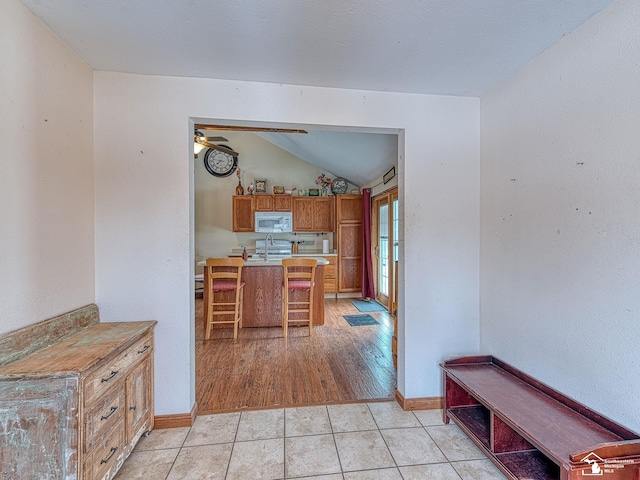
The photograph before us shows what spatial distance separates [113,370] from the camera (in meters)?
1.46

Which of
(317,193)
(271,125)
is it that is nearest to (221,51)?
(271,125)

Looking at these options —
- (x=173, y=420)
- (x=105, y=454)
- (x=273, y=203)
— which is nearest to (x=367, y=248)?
(x=273, y=203)

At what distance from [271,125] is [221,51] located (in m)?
0.54

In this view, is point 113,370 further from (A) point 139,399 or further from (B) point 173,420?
(B) point 173,420

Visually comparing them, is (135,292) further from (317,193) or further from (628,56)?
(317,193)

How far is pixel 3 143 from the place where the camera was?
1271 millimetres

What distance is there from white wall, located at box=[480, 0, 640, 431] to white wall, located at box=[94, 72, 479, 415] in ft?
0.86

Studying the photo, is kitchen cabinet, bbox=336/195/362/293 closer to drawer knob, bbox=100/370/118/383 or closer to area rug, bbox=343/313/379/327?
area rug, bbox=343/313/379/327

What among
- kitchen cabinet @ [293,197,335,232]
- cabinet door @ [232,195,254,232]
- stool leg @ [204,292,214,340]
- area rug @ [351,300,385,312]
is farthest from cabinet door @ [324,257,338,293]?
stool leg @ [204,292,214,340]

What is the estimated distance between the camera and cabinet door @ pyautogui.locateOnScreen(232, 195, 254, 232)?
6.19 m

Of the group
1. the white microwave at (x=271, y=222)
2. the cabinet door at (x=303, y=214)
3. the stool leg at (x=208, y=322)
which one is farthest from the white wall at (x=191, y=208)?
the cabinet door at (x=303, y=214)

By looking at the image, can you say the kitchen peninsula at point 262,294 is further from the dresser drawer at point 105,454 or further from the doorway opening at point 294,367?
the dresser drawer at point 105,454

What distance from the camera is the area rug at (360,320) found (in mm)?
4340

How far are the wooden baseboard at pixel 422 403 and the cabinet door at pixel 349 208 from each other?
164 inches
